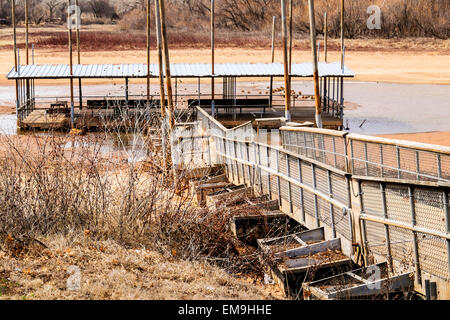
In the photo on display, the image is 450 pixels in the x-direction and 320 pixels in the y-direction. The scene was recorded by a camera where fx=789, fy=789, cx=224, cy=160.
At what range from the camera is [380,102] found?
47156 millimetres

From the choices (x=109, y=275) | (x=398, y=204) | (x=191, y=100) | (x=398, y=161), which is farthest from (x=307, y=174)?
(x=191, y=100)

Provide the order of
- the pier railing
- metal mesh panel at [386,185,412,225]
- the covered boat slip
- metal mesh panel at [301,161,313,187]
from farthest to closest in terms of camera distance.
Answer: the covered boat slip, metal mesh panel at [301,161,313,187], metal mesh panel at [386,185,412,225], the pier railing

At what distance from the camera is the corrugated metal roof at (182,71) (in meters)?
38.3

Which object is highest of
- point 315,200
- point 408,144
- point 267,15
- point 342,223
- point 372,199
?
point 267,15

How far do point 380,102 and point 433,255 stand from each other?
3689 cm

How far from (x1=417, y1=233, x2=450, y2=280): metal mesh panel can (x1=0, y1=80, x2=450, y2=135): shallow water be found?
21435 mm

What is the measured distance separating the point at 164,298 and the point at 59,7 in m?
109

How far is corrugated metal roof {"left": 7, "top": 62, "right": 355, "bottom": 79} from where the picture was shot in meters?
38.3

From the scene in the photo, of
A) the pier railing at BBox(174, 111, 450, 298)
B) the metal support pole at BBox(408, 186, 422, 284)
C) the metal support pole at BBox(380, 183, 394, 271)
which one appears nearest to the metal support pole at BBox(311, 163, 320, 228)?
the pier railing at BBox(174, 111, 450, 298)

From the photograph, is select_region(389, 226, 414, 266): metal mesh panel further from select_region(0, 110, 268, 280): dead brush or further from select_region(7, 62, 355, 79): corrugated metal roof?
select_region(7, 62, 355, 79): corrugated metal roof

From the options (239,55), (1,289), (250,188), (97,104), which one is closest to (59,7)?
(239,55)

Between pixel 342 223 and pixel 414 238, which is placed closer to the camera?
pixel 414 238

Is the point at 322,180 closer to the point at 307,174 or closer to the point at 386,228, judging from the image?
the point at 307,174

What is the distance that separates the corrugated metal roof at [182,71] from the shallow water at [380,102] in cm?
252
